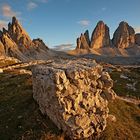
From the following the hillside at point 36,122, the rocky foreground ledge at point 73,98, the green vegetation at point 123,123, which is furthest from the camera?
the green vegetation at point 123,123

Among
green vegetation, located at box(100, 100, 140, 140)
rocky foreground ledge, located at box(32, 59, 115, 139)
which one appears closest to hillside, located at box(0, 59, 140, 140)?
green vegetation, located at box(100, 100, 140, 140)

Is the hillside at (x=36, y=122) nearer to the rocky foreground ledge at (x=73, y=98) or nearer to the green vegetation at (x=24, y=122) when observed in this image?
the green vegetation at (x=24, y=122)

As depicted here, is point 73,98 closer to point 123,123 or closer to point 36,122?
point 36,122

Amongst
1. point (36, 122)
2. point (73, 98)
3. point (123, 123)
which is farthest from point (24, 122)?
point (123, 123)

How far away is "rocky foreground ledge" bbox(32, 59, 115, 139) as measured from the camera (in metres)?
18.6

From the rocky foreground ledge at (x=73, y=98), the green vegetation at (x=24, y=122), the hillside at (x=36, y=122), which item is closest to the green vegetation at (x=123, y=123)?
the hillside at (x=36, y=122)

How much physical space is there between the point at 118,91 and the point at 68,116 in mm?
24369

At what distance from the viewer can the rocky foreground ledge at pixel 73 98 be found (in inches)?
733

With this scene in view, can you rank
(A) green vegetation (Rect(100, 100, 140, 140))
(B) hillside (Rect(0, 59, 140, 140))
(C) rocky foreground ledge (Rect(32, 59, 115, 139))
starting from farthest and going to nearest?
(A) green vegetation (Rect(100, 100, 140, 140)), (B) hillside (Rect(0, 59, 140, 140)), (C) rocky foreground ledge (Rect(32, 59, 115, 139))

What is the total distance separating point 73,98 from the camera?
1888 cm

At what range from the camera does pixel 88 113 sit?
1956 centimetres

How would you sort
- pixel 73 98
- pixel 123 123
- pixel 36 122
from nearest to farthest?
pixel 73 98 → pixel 36 122 → pixel 123 123

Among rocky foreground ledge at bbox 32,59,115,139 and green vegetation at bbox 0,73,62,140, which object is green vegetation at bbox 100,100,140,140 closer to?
rocky foreground ledge at bbox 32,59,115,139

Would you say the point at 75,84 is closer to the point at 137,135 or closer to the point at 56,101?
the point at 56,101
